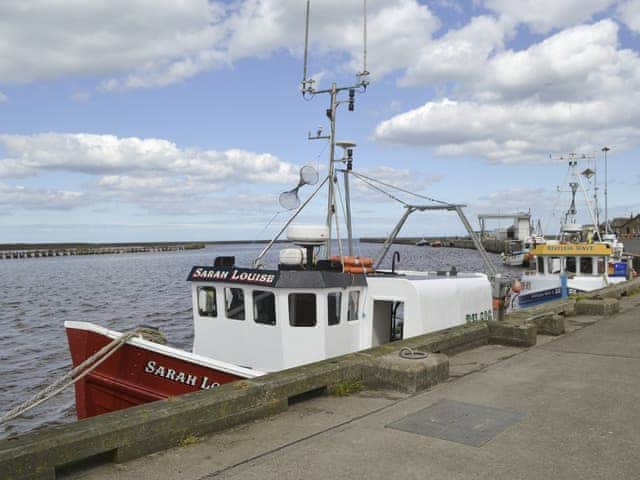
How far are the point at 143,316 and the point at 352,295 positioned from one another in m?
19.5

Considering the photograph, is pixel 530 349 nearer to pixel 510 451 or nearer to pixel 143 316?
pixel 510 451

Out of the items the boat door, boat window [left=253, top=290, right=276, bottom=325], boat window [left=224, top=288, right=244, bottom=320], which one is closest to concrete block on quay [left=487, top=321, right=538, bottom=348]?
the boat door

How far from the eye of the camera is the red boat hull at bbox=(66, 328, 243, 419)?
30.8 ft

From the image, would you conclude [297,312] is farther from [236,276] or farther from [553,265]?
[553,265]

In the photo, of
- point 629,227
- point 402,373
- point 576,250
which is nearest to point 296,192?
point 402,373

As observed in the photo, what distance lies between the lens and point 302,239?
1166 centimetres

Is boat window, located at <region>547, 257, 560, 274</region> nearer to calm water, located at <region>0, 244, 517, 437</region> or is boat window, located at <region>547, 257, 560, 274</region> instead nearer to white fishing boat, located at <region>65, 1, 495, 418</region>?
calm water, located at <region>0, 244, 517, 437</region>

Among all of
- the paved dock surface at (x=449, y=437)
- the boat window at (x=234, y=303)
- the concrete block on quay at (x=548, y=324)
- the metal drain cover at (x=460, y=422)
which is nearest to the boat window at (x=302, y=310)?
the boat window at (x=234, y=303)

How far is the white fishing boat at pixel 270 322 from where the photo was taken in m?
10.2

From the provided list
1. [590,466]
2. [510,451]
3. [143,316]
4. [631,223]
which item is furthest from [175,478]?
[631,223]

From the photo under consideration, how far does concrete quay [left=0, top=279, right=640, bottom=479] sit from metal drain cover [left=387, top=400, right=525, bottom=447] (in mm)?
19

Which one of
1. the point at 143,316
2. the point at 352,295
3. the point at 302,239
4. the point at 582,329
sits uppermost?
the point at 302,239

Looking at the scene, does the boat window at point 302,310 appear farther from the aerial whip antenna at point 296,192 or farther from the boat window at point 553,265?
the boat window at point 553,265

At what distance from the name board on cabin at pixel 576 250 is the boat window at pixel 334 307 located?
18.7m
